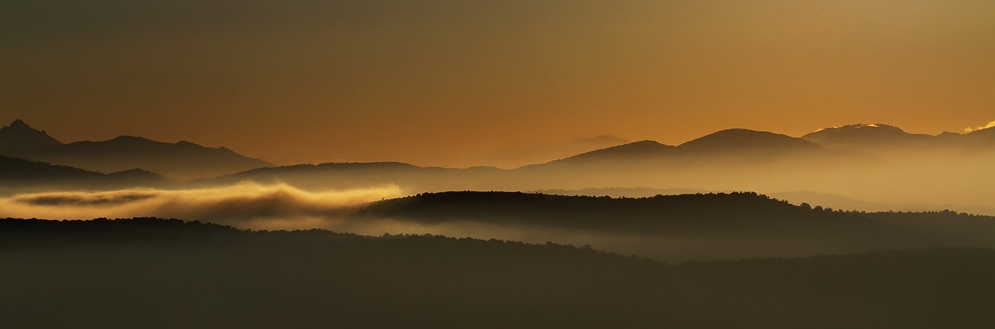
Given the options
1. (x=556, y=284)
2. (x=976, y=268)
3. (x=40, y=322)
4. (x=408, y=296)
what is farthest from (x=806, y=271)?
(x=40, y=322)

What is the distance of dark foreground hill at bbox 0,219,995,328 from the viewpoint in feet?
427

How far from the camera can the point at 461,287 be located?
13712 cm

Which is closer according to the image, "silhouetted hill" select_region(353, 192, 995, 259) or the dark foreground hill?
the dark foreground hill

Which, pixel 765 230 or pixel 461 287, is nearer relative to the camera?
pixel 461 287

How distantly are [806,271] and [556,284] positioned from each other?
42.3 metres

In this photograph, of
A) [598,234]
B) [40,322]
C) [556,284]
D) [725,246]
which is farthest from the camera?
[598,234]

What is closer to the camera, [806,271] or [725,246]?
[806,271]

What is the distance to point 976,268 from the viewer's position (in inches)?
6093

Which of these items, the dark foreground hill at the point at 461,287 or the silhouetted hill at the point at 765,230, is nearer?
the dark foreground hill at the point at 461,287

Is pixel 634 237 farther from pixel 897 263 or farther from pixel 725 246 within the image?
pixel 897 263

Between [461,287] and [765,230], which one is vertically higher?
[765,230]

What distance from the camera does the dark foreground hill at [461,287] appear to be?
130000mm

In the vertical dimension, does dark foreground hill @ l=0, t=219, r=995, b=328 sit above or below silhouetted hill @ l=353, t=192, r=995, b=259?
below

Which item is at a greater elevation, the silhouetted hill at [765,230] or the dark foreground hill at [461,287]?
the silhouetted hill at [765,230]
